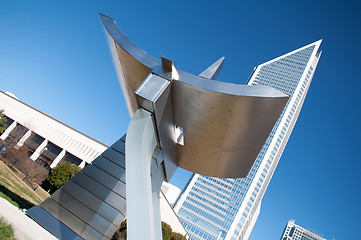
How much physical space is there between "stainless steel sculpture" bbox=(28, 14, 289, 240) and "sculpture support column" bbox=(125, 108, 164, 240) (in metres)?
0.01

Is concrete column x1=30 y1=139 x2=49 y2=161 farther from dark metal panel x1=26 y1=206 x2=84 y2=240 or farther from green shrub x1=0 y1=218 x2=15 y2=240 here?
green shrub x1=0 y1=218 x2=15 y2=240

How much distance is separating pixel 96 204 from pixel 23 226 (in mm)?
1777

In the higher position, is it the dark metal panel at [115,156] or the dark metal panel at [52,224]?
the dark metal panel at [115,156]

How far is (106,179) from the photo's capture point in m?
7.11

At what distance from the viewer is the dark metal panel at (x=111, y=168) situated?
7.23 meters

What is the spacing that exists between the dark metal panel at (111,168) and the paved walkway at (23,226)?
2.25 m

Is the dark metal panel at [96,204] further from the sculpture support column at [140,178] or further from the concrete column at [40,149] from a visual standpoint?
the concrete column at [40,149]

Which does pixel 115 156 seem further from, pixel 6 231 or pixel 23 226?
pixel 6 231

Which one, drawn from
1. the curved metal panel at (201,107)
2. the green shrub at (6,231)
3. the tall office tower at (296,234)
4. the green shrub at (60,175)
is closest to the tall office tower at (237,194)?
→ the tall office tower at (296,234)

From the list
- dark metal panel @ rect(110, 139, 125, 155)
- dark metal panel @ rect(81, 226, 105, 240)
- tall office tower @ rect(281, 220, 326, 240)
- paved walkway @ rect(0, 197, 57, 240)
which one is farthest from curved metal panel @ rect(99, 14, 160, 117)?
tall office tower @ rect(281, 220, 326, 240)

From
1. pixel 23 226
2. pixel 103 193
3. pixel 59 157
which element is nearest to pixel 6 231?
pixel 23 226

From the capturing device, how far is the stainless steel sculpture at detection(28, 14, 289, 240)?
404 centimetres

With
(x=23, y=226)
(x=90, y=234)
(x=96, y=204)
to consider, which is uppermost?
(x=96, y=204)

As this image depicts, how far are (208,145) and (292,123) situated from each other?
128023 mm
